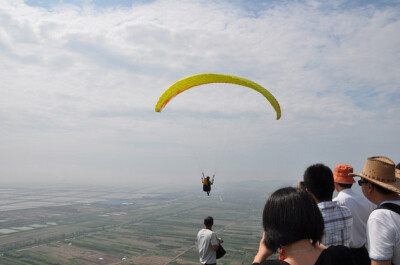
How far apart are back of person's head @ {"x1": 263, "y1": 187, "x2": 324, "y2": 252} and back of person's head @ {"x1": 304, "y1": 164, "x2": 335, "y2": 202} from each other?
70.3 inches

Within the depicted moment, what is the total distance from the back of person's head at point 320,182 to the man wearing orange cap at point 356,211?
28.4 inches

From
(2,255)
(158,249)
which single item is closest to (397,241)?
(158,249)

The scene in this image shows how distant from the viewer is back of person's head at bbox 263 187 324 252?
1799mm

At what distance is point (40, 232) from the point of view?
61.6 meters

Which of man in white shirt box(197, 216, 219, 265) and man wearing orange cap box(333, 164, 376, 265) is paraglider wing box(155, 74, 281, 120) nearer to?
man in white shirt box(197, 216, 219, 265)

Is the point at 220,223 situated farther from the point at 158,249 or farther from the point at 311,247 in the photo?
the point at 311,247

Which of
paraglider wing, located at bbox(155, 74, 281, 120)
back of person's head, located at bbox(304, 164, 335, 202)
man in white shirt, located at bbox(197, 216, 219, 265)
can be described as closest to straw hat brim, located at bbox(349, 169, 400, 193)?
back of person's head, located at bbox(304, 164, 335, 202)

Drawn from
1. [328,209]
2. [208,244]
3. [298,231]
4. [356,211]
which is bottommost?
[208,244]

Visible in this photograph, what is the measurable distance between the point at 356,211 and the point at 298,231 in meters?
2.83

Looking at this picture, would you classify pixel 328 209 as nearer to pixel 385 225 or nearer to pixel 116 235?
pixel 385 225

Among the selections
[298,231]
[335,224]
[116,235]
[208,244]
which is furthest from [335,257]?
[116,235]

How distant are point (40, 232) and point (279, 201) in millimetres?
73522

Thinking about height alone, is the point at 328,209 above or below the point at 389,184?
below

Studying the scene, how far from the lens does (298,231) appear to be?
1803 millimetres
